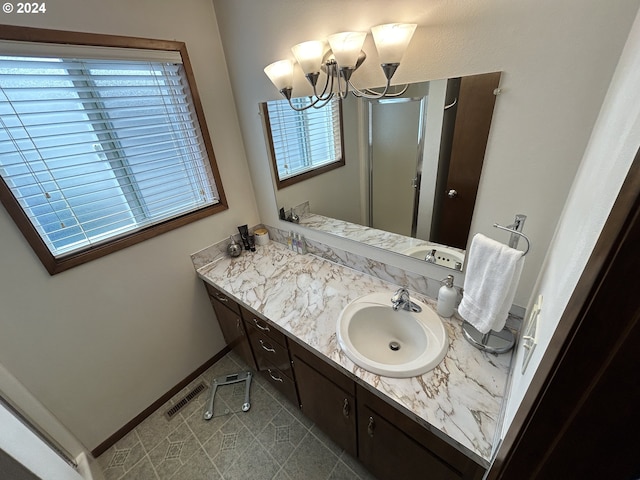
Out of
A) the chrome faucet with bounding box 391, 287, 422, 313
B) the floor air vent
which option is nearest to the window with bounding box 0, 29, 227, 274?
the floor air vent

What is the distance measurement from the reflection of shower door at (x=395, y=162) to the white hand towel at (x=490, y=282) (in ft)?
1.24

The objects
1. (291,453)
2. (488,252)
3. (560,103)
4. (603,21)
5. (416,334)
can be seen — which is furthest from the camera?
(291,453)

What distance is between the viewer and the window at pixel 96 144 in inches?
40.9

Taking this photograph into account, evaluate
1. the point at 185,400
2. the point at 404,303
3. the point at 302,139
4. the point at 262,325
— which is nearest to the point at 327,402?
the point at 262,325

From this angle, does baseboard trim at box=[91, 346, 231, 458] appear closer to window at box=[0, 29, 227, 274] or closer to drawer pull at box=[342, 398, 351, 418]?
window at box=[0, 29, 227, 274]

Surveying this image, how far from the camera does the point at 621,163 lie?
36cm

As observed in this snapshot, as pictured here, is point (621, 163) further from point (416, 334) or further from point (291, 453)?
point (291, 453)

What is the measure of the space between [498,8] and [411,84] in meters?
0.31

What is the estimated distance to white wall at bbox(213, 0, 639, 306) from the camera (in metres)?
0.67

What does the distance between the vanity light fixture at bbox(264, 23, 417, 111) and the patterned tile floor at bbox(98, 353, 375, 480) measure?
1.85 metres

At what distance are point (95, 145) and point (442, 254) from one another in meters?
1.71

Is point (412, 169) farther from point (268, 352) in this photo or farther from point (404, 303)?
point (268, 352)

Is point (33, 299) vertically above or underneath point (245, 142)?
underneath

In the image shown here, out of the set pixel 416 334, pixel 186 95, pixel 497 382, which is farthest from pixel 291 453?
pixel 186 95
